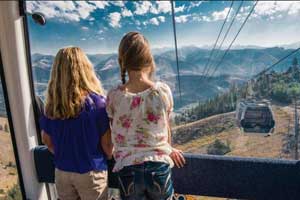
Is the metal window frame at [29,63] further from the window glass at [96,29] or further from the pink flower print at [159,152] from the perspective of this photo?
the pink flower print at [159,152]

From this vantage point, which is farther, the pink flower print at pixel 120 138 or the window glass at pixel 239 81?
the window glass at pixel 239 81

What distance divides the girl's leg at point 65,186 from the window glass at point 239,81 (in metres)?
0.69

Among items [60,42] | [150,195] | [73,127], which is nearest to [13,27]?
[60,42]

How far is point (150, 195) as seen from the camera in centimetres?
137

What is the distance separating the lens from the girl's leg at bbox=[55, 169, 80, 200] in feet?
5.00

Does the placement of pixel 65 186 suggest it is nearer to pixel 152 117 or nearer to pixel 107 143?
pixel 107 143

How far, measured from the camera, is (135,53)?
1304 millimetres

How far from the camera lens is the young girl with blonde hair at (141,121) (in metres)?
1.31

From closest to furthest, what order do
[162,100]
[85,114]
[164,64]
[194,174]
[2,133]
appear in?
[162,100]
[85,114]
[194,174]
[164,64]
[2,133]

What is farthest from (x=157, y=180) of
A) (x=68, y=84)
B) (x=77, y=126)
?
(x=68, y=84)

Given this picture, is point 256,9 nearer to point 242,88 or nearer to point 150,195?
point 242,88

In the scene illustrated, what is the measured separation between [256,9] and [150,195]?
1.23 metres

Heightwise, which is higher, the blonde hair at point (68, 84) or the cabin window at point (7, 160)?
the blonde hair at point (68, 84)

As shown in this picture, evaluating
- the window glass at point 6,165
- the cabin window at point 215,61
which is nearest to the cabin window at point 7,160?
the window glass at point 6,165
